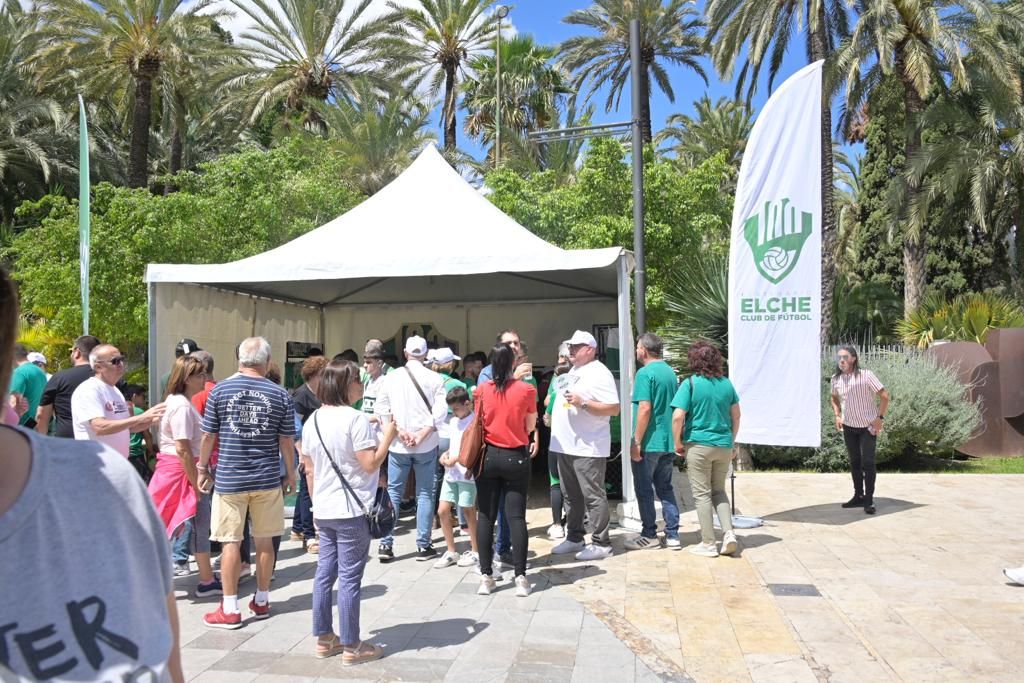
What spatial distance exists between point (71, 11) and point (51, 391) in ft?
52.4

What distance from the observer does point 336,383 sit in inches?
168

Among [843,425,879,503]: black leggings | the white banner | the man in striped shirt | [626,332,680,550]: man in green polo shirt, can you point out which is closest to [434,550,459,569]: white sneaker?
[626,332,680,550]: man in green polo shirt

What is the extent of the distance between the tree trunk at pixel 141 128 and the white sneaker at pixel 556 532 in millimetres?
16955

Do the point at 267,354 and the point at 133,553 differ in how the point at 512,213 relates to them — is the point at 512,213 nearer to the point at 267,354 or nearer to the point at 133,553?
the point at 267,354

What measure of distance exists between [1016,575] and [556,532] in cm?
350

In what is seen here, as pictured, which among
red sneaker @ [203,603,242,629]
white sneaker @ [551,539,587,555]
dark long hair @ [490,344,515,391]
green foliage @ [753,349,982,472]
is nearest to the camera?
red sneaker @ [203,603,242,629]

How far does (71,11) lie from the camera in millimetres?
18047

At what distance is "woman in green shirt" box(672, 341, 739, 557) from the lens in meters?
6.33

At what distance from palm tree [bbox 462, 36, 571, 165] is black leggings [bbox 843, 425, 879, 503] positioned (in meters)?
23.0

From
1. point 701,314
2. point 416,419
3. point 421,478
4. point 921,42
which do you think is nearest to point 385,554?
point 421,478

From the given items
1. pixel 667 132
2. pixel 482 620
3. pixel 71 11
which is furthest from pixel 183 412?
pixel 667 132

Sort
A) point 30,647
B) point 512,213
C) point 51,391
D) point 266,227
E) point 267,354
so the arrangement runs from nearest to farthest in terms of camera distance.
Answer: point 30,647
point 267,354
point 51,391
point 266,227
point 512,213

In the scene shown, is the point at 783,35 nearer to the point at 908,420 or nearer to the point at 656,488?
the point at 908,420

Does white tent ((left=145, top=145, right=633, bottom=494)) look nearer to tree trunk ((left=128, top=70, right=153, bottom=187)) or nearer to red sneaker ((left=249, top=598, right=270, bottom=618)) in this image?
red sneaker ((left=249, top=598, right=270, bottom=618))
